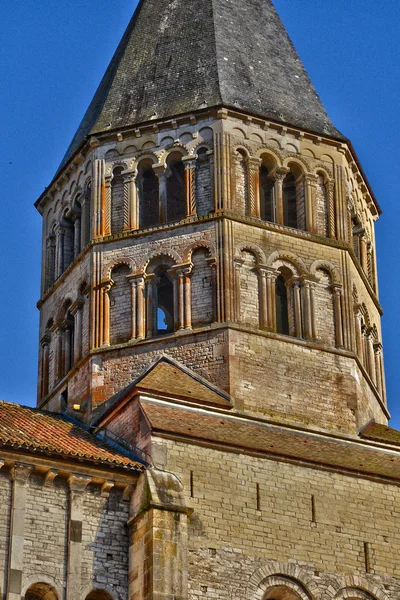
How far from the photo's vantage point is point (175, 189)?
132ft

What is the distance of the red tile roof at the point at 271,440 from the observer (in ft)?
108

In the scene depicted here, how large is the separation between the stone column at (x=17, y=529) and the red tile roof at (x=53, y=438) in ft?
1.75

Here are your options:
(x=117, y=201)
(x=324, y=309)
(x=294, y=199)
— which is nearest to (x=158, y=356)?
(x=324, y=309)

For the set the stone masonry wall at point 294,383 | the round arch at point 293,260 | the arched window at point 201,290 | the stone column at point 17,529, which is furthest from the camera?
→ the round arch at point 293,260

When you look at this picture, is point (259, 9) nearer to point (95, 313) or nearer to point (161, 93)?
point (161, 93)

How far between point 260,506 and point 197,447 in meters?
1.85

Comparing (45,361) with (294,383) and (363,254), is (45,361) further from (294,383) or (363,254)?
(363,254)

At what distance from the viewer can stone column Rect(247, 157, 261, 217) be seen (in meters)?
38.0

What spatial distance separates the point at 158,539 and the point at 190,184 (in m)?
11.3

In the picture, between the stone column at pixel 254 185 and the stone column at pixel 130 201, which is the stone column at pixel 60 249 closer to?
the stone column at pixel 130 201

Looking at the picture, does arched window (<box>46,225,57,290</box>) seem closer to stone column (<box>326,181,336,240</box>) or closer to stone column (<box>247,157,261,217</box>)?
stone column (<box>247,157,261,217</box>)

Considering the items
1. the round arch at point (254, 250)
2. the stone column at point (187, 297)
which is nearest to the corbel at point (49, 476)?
the stone column at point (187, 297)

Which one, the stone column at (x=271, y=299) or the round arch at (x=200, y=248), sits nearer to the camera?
the stone column at (x=271, y=299)

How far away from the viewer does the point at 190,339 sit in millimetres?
36188
